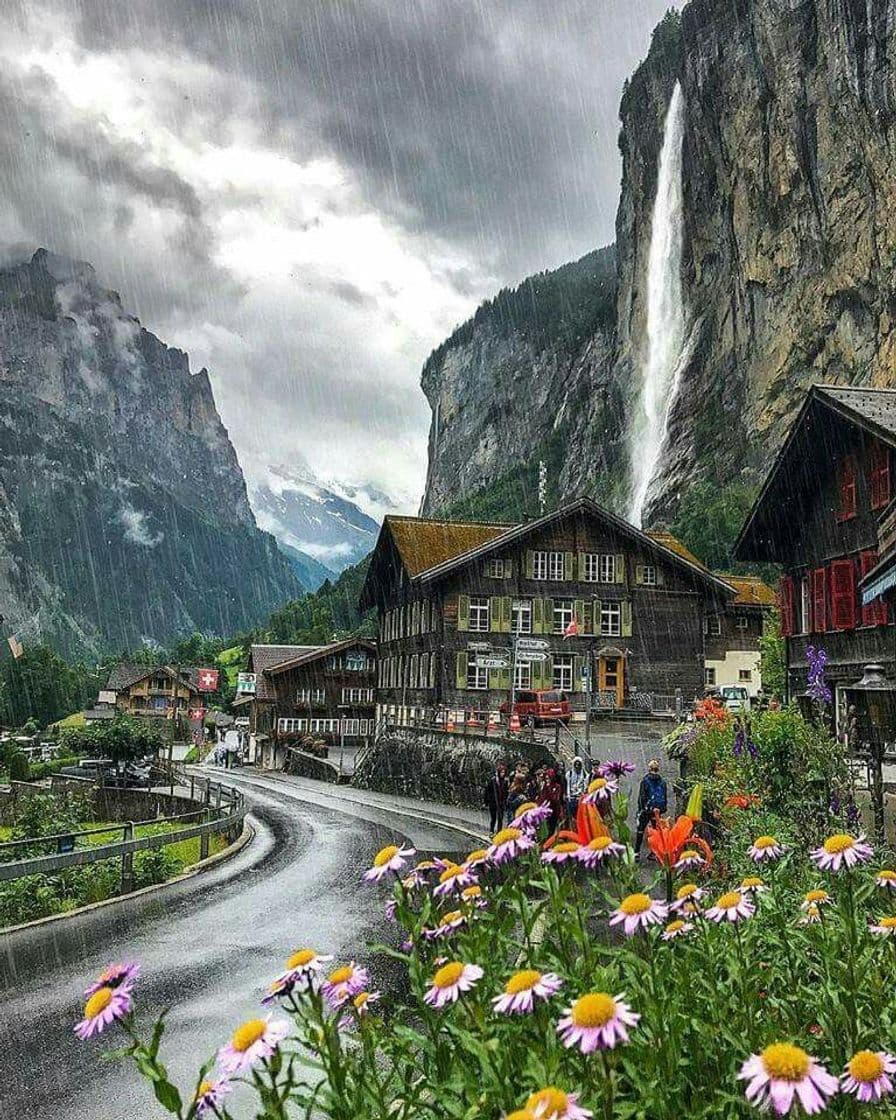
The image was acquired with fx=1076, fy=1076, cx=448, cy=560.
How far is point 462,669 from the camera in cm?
4550

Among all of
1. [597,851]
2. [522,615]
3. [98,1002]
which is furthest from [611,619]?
[98,1002]

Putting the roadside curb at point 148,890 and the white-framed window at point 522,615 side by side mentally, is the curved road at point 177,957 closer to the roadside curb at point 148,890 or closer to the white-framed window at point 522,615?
the roadside curb at point 148,890

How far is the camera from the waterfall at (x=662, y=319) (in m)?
132

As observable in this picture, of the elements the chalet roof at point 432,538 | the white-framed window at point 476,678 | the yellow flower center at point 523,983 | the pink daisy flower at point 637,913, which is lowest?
the yellow flower center at point 523,983

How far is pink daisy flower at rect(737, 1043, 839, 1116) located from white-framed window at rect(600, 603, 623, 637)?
4520cm

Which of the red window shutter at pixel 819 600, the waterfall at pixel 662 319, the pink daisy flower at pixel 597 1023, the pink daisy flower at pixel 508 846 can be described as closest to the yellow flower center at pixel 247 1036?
the pink daisy flower at pixel 597 1023

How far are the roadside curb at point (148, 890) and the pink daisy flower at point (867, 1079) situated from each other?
13454 millimetres

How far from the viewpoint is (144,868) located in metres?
18.5

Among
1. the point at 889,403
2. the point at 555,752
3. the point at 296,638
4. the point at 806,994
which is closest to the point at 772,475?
the point at 889,403

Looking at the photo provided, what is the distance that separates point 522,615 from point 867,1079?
144ft

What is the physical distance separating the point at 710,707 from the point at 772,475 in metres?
12.3

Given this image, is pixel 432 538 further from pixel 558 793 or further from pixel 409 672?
pixel 558 793

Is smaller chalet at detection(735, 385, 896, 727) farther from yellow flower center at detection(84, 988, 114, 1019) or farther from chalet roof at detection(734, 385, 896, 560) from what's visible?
yellow flower center at detection(84, 988, 114, 1019)

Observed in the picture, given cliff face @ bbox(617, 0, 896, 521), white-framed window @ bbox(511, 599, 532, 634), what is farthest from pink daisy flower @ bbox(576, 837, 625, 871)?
cliff face @ bbox(617, 0, 896, 521)
